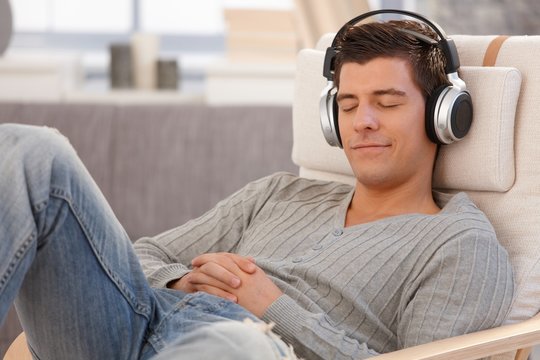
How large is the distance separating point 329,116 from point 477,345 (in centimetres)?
61

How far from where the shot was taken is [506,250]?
5.69 feet

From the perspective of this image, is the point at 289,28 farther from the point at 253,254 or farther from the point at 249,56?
the point at 253,254

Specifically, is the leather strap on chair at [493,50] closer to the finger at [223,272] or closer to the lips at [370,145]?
the lips at [370,145]

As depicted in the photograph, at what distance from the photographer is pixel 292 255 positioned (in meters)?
1.80

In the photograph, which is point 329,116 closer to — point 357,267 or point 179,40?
point 357,267

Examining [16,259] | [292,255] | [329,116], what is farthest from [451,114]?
[16,259]

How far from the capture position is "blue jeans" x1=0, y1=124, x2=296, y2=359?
4.38 feet

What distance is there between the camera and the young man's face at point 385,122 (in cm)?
175

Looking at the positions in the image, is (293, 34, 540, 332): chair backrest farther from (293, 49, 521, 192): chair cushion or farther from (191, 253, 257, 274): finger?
(191, 253, 257, 274): finger

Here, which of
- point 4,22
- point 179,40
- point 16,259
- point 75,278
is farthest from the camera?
point 179,40

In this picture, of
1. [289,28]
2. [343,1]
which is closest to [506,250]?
[343,1]

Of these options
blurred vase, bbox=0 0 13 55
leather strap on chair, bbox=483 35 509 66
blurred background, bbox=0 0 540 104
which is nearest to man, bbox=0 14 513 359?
leather strap on chair, bbox=483 35 509 66

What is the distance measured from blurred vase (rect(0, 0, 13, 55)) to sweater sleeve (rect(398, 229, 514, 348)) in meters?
1.61

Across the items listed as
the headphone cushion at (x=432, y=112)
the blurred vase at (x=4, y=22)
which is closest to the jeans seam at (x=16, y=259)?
the headphone cushion at (x=432, y=112)
